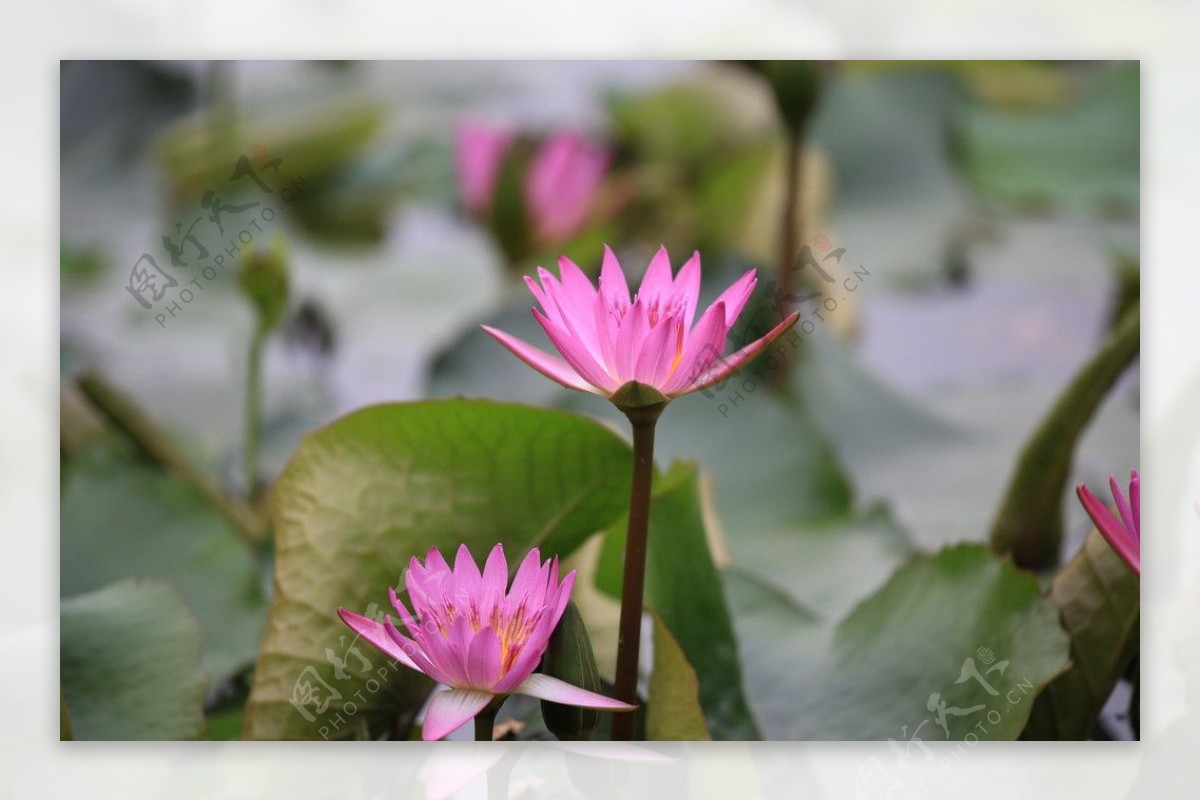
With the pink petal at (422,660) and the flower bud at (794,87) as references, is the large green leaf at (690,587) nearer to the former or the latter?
the pink petal at (422,660)

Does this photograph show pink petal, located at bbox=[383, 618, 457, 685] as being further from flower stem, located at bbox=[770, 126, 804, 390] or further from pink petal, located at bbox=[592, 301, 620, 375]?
flower stem, located at bbox=[770, 126, 804, 390]

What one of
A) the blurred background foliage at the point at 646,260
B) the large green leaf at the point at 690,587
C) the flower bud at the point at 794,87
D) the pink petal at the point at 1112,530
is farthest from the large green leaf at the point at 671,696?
the flower bud at the point at 794,87

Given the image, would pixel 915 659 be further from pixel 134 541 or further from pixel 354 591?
pixel 134 541

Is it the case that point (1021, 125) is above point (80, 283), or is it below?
above

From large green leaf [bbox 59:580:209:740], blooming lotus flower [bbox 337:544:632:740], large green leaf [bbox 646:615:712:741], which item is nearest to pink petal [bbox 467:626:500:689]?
blooming lotus flower [bbox 337:544:632:740]

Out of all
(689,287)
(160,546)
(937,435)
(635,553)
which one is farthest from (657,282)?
(160,546)

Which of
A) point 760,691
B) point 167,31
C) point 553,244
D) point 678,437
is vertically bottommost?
point 760,691

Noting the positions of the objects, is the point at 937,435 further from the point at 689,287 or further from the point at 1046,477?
the point at 689,287

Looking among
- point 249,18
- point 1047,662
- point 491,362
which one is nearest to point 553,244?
point 491,362
